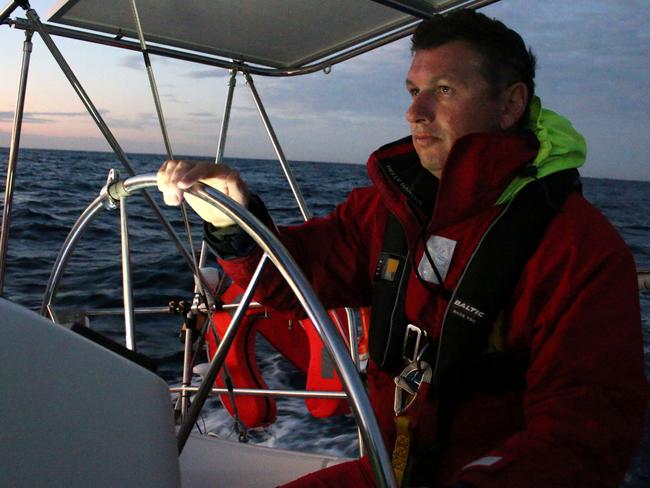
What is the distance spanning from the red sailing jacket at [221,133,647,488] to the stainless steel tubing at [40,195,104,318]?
37 cm

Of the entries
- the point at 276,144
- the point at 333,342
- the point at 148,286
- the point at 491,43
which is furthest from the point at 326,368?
Result: the point at 148,286

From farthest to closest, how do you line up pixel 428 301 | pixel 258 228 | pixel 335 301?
pixel 335 301 → pixel 428 301 → pixel 258 228

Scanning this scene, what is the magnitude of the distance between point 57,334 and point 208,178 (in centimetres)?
66

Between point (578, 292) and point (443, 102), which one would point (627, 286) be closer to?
point (578, 292)

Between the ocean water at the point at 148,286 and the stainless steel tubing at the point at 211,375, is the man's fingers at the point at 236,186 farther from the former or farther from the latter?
the ocean water at the point at 148,286

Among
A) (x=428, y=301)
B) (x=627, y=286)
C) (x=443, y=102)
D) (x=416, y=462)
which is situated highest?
(x=443, y=102)

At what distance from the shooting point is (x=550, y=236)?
1115 mm

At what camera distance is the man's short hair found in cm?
130

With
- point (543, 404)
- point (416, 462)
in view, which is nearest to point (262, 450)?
point (416, 462)

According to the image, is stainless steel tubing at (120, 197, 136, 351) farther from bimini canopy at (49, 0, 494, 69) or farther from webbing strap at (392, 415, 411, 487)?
bimini canopy at (49, 0, 494, 69)

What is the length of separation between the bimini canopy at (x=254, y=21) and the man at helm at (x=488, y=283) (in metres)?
0.48

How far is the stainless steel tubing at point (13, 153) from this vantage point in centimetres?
163

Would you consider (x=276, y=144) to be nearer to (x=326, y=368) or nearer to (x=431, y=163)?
(x=326, y=368)

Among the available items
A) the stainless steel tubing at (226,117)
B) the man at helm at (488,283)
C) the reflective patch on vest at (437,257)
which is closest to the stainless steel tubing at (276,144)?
the stainless steel tubing at (226,117)
